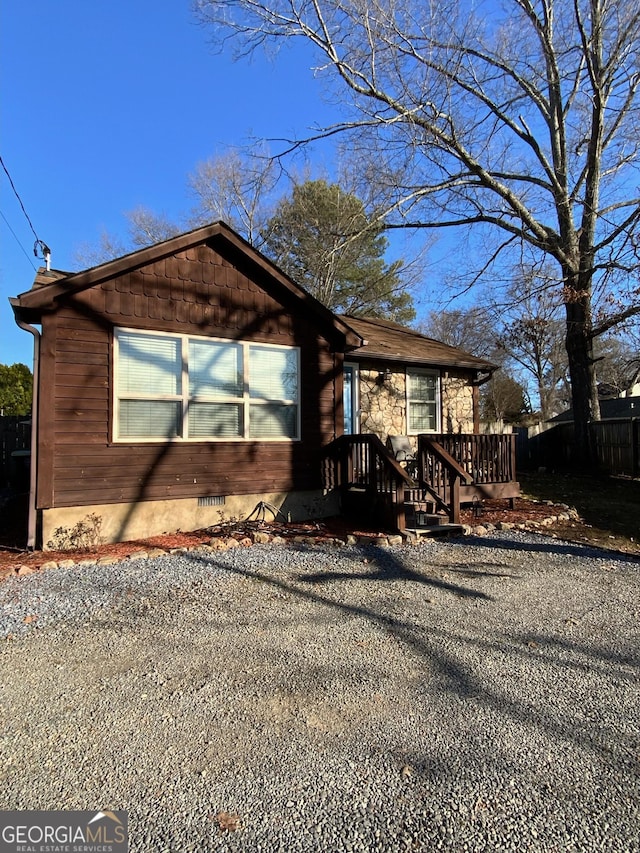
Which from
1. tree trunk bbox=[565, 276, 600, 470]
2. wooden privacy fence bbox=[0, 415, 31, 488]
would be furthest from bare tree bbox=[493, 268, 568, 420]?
wooden privacy fence bbox=[0, 415, 31, 488]

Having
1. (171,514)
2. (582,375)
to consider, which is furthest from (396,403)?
(582,375)

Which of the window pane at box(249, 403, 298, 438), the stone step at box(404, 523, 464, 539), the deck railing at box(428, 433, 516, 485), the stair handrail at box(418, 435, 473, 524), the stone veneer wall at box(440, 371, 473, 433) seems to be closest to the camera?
the stone step at box(404, 523, 464, 539)

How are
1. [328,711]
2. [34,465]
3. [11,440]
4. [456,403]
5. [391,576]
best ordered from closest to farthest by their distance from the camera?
[328,711]
[391,576]
[34,465]
[456,403]
[11,440]

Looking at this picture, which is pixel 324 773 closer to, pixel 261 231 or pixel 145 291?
pixel 145 291

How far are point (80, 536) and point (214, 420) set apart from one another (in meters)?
2.25

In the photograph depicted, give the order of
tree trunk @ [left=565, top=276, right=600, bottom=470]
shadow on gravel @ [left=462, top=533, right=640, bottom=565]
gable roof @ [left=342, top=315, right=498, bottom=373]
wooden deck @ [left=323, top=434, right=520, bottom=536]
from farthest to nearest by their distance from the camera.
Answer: tree trunk @ [left=565, top=276, right=600, bottom=470] → gable roof @ [left=342, top=315, right=498, bottom=373] → wooden deck @ [left=323, top=434, right=520, bottom=536] → shadow on gravel @ [left=462, top=533, right=640, bottom=565]

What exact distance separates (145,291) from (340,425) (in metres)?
3.59

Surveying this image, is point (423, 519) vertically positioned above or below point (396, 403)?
below

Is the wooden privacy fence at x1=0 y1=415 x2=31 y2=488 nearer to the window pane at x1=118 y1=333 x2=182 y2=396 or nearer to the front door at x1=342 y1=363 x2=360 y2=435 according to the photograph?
the window pane at x1=118 y1=333 x2=182 y2=396

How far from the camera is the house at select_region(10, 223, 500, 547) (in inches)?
245

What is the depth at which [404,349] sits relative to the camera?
10.7m

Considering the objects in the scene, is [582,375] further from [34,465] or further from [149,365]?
[34,465]

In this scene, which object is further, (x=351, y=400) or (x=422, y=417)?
(x=422, y=417)
